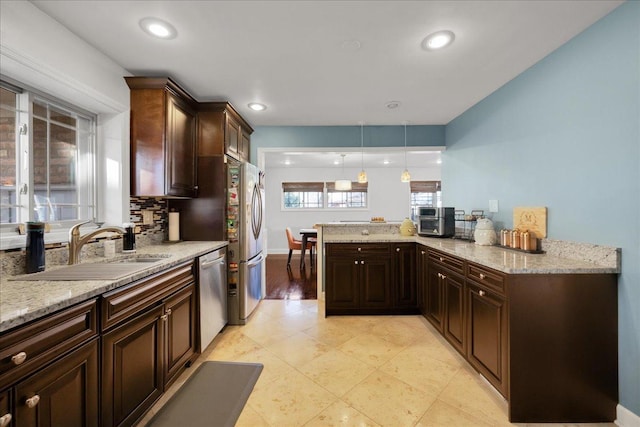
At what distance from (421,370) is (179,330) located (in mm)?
1831

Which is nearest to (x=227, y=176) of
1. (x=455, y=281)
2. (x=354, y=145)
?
(x=354, y=145)

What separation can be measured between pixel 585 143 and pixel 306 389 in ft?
8.05

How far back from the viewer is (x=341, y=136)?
3723 millimetres

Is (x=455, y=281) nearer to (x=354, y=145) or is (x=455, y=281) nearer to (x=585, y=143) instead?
(x=585, y=143)

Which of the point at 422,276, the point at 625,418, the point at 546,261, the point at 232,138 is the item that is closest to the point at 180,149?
the point at 232,138

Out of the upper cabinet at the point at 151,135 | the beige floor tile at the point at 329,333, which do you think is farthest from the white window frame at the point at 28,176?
the beige floor tile at the point at 329,333

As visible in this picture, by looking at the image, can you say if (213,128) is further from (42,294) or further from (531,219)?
(531,219)

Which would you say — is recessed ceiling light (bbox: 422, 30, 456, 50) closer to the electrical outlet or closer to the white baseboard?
the white baseboard

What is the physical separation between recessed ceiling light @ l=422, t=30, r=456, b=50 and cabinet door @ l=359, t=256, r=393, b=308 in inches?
79.6

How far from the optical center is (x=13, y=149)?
1.62m

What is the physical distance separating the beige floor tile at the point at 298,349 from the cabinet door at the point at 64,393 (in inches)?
51.1

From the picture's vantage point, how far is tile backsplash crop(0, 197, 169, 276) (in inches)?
57.6

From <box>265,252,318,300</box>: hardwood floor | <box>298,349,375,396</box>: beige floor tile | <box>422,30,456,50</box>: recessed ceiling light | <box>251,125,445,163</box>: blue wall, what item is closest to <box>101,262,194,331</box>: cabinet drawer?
<box>298,349,375,396</box>: beige floor tile

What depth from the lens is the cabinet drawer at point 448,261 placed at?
2145 millimetres
